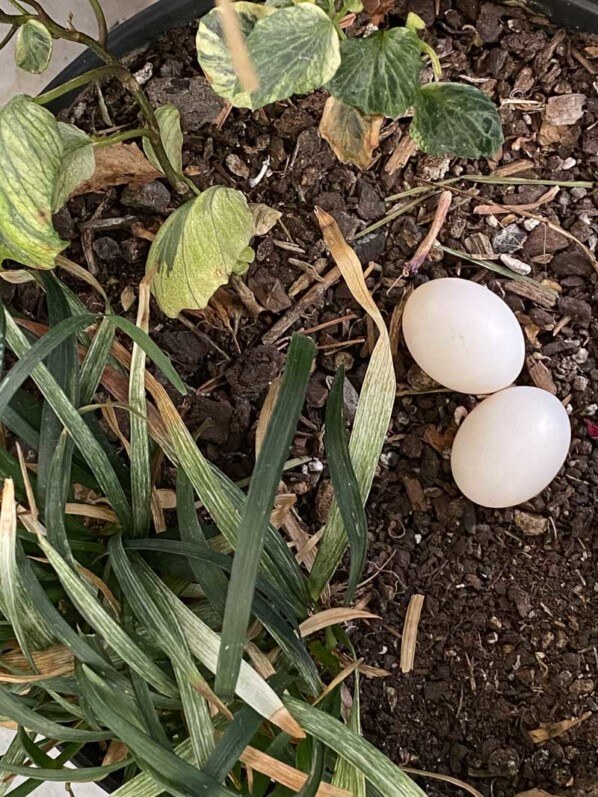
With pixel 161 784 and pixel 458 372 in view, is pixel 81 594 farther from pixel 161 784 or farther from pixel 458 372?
pixel 458 372

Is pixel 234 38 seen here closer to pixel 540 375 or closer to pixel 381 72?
pixel 381 72

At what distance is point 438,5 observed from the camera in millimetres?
658

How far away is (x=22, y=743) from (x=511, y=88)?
566 millimetres

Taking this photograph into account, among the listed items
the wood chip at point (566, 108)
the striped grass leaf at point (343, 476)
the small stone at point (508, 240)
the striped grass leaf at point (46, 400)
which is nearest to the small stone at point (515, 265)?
the small stone at point (508, 240)

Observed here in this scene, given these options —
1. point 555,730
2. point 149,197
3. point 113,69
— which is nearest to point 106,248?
point 149,197

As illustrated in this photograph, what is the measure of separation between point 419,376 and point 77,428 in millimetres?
264

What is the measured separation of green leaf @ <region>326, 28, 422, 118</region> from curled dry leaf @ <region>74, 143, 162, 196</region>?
0.21 metres

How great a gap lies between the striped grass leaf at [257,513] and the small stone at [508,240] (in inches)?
10.4

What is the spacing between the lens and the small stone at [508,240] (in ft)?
2.19

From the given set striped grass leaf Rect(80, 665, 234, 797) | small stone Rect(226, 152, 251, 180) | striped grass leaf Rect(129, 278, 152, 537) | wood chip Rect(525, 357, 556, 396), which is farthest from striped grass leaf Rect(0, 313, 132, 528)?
wood chip Rect(525, 357, 556, 396)

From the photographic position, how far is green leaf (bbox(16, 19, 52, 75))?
51 cm

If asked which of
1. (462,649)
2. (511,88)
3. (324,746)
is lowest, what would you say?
(462,649)

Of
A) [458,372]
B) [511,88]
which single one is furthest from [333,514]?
[511,88]

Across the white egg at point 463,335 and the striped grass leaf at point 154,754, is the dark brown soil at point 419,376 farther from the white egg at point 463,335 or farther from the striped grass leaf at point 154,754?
the striped grass leaf at point 154,754
